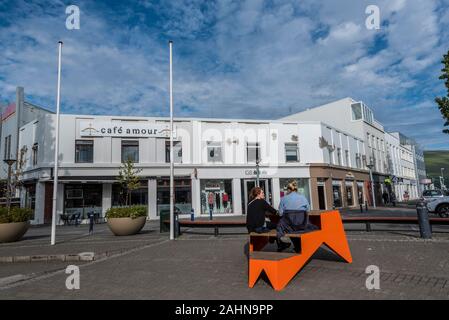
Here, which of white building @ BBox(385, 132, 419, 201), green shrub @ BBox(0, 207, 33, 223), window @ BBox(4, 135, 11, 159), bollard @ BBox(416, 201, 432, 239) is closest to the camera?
bollard @ BBox(416, 201, 432, 239)

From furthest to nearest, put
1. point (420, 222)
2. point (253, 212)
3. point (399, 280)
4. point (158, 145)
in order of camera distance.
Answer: point (158, 145) < point (420, 222) < point (253, 212) < point (399, 280)

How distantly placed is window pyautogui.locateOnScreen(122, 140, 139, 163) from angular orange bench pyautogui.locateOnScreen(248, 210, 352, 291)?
20810 mm

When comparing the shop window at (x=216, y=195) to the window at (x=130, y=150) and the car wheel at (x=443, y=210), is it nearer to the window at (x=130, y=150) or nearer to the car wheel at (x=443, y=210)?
the window at (x=130, y=150)

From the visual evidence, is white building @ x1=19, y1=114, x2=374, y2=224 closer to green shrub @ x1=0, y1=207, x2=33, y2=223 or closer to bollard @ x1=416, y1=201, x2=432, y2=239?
green shrub @ x1=0, y1=207, x2=33, y2=223

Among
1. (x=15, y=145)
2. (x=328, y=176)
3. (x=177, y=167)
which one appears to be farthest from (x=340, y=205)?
(x=15, y=145)

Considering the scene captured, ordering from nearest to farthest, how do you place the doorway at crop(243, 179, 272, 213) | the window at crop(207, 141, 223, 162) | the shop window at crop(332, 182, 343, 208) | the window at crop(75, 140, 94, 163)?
the window at crop(75, 140, 94, 163) → the window at crop(207, 141, 223, 162) → the doorway at crop(243, 179, 272, 213) → the shop window at crop(332, 182, 343, 208)

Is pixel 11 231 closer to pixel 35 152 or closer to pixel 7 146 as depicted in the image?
pixel 35 152

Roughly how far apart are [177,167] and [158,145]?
8.09 ft

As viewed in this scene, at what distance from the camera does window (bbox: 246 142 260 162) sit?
28734mm

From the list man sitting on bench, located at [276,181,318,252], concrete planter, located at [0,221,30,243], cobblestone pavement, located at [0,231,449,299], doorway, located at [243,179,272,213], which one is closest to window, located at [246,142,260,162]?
doorway, located at [243,179,272,213]

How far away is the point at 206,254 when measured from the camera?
8484 millimetres

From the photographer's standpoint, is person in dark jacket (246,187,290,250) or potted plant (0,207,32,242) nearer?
person in dark jacket (246,187,290,250)

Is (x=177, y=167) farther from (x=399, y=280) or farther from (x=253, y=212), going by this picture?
(x=399, y=280)
